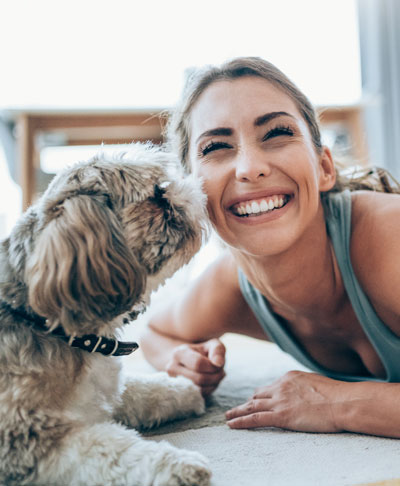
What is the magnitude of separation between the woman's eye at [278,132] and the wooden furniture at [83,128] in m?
2.24

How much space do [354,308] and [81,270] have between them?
91 centimetres

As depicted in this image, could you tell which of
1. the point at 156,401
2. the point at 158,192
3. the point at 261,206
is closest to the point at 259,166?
the point at 261,206

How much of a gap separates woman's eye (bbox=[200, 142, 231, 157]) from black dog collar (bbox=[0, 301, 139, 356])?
2.12 feet

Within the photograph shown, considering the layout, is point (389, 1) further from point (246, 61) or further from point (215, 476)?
point (215, 476)

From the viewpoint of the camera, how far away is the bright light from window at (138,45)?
4254 mm

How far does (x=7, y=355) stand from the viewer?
1.13 metres

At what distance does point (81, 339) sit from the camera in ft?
3.97

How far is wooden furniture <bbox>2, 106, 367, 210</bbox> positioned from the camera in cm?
378

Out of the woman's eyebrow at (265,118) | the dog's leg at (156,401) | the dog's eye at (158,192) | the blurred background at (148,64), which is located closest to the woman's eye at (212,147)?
the woman's eyebrow at (265,118)

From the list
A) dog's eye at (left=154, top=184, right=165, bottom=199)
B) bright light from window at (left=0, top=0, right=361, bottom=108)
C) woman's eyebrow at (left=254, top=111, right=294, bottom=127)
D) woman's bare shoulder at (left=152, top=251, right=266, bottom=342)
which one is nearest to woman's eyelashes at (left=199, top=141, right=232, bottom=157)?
Result: woman's eyebrow at (left=254, top=111, right=294, bottom=127)

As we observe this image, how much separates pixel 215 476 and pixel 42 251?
61 centimetres

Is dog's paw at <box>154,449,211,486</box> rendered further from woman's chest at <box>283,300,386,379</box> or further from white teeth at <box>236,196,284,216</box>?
woman's chest at <box>283,300,386,379</box>

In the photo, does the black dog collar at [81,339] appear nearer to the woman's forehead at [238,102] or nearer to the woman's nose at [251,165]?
the woman's nose at [251,165]

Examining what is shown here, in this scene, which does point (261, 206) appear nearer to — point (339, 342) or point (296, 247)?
point (296, 247)
